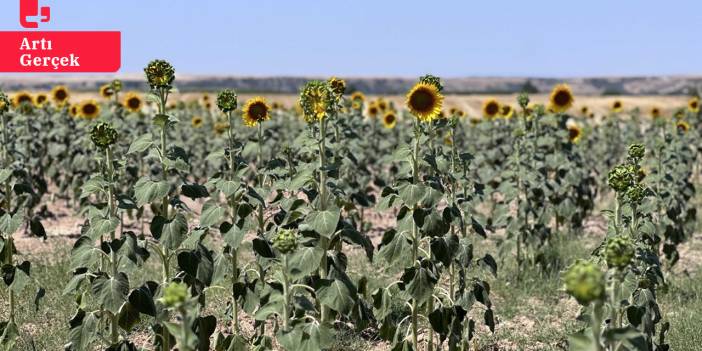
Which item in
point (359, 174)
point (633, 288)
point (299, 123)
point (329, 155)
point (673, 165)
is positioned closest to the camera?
point (633, 288)

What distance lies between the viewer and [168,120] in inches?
179

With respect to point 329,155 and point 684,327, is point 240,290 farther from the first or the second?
point 684,327

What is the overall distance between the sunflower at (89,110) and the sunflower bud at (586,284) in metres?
10.6

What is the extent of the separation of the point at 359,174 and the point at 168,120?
279 inches

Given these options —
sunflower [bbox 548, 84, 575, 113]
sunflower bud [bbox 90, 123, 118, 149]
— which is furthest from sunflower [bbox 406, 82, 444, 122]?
sunflower [bbox 548, 84, 575, 113]

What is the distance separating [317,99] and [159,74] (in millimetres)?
1051

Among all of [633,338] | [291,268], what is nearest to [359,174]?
[291,268]

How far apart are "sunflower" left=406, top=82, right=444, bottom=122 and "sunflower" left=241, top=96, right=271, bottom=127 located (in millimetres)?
1296

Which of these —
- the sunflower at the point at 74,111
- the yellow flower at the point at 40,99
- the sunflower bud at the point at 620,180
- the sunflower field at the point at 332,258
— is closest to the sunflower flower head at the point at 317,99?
the sunflower field at the point at 332,258

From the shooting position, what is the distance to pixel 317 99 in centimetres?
434

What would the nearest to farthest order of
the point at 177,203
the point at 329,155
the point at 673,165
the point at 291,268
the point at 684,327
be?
1. the point at 291,268
2. the point at 177,203
3. the point at 684,327
4. the point at 329,155
5. the point at 673,165

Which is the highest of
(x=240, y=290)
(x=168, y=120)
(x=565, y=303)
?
(x=168, y=120)

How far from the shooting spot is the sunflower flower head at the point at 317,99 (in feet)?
14.1

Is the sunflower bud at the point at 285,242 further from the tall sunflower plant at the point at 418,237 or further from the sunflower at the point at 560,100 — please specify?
the sunflower at the point at 560,100
